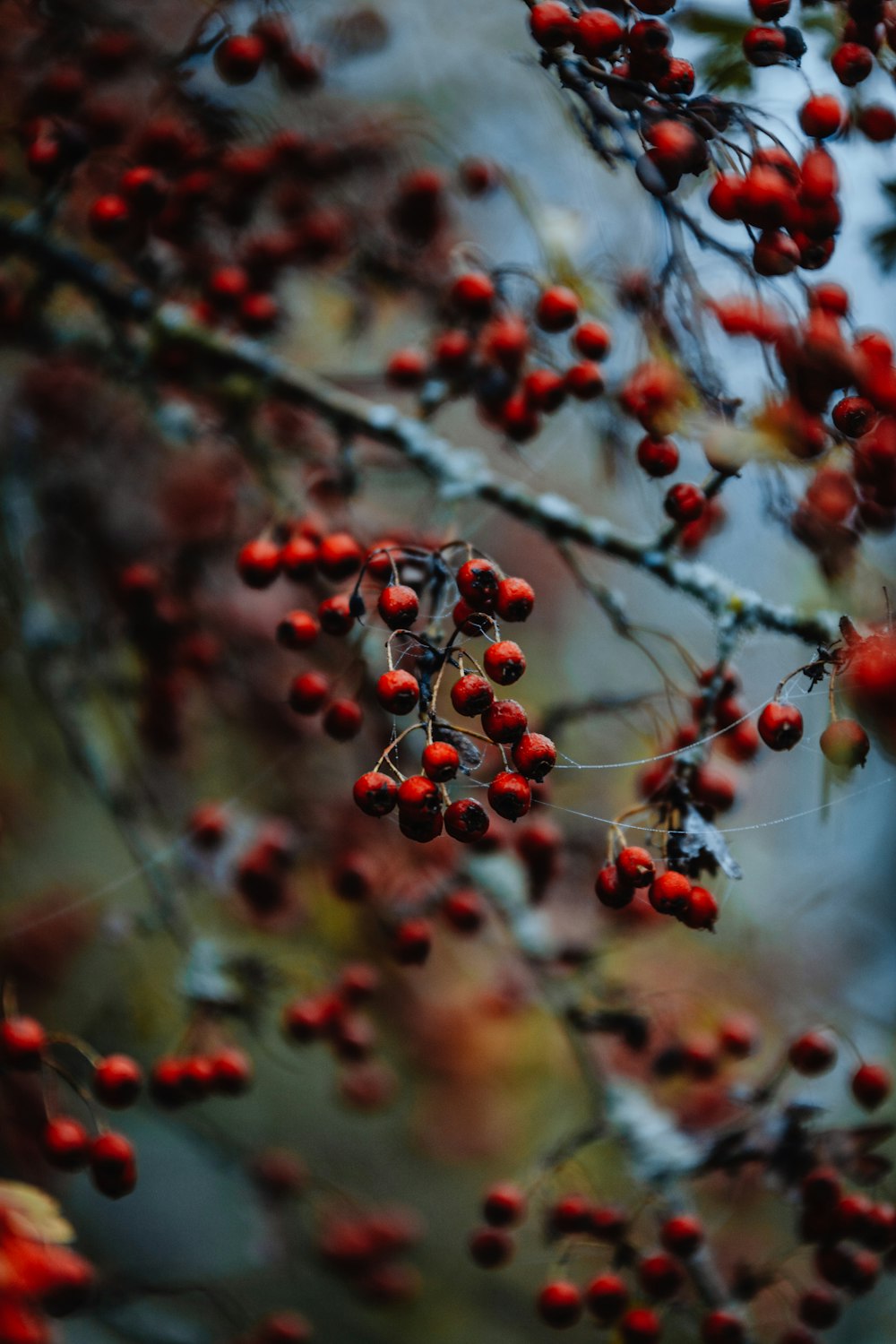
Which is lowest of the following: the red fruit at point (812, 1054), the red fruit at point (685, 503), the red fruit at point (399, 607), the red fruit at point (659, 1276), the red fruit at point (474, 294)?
the red fruit at point (659, 1276)

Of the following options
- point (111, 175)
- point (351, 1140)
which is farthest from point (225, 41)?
point (351, 1140)

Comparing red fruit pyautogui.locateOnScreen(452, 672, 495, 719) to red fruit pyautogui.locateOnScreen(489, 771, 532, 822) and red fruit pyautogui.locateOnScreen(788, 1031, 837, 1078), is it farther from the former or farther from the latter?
red fruit pyautogui.locateOnScreen(788, 1031, 837, 1078)

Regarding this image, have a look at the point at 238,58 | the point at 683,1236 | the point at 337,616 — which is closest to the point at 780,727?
the point at 337,616

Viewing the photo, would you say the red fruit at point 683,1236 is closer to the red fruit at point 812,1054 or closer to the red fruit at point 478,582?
the red fruit at point 812,1054

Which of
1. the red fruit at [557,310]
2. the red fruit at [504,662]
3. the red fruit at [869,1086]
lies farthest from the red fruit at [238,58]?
the red fruit at [869,1086]

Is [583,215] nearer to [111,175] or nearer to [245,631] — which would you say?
[111,175]

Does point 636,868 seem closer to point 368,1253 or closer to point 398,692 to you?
point 398,692
